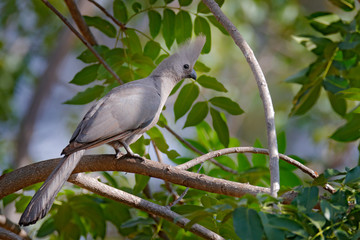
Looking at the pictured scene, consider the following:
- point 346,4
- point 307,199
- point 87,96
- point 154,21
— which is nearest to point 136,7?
point 154,21

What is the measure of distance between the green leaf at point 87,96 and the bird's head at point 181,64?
42 cm

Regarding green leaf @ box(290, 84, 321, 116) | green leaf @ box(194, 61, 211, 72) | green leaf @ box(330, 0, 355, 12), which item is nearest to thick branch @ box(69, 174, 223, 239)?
green leaf @ box(194, 61, 211, 72)

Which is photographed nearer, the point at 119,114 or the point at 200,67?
the point at 119,114

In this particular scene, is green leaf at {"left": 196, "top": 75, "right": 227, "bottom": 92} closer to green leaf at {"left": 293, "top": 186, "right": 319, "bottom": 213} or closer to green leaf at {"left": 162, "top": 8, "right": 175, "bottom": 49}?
green leaf at {"left": 162, "top": 8, "right": 175, "bottom": 49}

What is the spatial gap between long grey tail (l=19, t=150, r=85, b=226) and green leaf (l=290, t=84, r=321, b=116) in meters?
1.71

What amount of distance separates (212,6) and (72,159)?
3.60 ft

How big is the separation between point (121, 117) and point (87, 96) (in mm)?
500

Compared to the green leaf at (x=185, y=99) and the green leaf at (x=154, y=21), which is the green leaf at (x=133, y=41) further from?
the green leaf at (x=185, y=99)

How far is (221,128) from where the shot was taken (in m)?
2.97

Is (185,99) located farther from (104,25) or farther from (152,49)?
(104,25)

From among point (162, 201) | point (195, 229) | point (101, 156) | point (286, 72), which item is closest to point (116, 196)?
point (101, 156)

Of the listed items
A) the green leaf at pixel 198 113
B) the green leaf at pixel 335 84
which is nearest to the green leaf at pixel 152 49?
the green leaf at pixel 198 113

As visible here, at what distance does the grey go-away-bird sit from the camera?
2283mm

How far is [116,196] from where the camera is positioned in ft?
7.83
